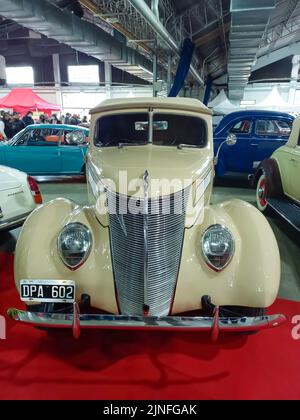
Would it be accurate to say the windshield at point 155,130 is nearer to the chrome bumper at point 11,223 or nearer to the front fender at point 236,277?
the front fender at point 236,277

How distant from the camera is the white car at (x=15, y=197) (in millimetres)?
3449

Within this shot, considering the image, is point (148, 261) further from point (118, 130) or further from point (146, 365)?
point (118, 130)

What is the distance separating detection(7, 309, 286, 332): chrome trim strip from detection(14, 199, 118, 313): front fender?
9.3 inches

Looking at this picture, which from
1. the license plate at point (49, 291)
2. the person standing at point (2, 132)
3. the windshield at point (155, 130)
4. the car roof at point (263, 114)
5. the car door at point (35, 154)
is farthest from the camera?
the person standing at point (2, 132)

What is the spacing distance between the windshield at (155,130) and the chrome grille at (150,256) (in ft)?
Answer: 3.61

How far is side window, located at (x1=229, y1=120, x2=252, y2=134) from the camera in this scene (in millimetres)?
7277

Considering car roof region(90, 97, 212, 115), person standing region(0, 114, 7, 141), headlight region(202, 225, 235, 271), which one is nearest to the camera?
headlight region(202, 225, 235, 271)

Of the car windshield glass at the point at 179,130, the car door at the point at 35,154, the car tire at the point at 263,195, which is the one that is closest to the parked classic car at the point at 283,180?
the car tire at the point at 263,195

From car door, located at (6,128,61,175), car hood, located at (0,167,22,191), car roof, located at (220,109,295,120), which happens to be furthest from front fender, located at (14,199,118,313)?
car roof, located at (220,109,295,120)

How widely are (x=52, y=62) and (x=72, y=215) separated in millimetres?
27380

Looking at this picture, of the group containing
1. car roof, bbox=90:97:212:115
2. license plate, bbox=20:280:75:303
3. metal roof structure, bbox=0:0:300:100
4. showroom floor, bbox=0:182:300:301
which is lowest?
showroom floor, bbox=0:182:300:301

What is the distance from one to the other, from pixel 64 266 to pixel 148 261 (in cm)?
59

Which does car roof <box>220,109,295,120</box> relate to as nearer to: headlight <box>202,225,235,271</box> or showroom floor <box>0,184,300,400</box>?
showroom floor <box>0,184,300,400</box>

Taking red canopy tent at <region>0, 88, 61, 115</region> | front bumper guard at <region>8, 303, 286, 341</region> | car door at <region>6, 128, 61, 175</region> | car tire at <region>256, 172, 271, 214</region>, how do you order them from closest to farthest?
front bumper guard at <region>8, 303, 286, 341</region> → car tire at <region>256, 172, 271, 214</region> → car door at <region>6, 128, 61, 175</region> → red canopy tent at <region>0, 88, 61, 115</region>
